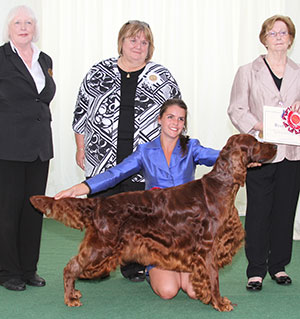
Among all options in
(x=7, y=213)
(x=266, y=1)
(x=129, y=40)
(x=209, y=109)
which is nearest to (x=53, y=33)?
(x=209, y=109)

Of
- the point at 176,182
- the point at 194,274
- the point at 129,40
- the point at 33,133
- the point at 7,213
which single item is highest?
the point at 129,40

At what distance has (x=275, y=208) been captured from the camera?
3.47 m

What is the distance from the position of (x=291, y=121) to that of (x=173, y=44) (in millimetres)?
3508

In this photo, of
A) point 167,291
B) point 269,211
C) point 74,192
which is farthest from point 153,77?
point 167,291

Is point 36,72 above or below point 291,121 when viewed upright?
above

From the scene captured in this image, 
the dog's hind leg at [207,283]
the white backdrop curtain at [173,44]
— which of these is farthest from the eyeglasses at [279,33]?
the white backdrop curtain at [173,44]

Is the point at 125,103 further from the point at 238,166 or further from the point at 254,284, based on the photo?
the point at 254,284

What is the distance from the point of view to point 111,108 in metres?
3.61

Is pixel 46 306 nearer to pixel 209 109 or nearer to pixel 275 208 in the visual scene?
pixel 275 208

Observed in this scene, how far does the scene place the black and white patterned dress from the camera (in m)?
3.60

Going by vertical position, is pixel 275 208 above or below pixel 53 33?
below

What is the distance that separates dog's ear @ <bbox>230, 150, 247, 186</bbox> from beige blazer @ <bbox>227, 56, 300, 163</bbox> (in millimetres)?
489

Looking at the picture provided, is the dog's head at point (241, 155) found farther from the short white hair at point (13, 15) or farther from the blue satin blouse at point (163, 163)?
the short white hair at point (13, 15)

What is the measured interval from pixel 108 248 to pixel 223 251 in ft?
2.26
